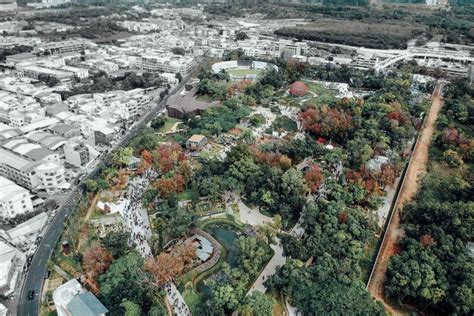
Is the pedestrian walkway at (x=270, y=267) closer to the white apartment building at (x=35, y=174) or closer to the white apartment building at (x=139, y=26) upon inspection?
the white apartment building at (x=35, y=174)

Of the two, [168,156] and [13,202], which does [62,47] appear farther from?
[13,202]

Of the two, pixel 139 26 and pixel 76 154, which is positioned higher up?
pixel 139 26

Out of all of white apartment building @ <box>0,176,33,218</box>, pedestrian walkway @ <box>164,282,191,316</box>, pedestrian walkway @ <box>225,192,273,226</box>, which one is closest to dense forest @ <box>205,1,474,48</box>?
pedestrian walkway @ <box>225,192,273,226</box>

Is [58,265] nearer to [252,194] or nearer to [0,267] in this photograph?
[0,267]

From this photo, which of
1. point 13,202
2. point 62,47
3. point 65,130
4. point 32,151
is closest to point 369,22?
point 62,47

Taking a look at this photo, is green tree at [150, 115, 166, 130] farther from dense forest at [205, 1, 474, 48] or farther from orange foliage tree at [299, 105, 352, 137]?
dense forest at [205, 1, 474, 48]

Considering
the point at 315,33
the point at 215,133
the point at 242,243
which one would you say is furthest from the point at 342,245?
the point at 315,33

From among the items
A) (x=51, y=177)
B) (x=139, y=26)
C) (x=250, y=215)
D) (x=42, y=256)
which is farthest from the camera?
(x=139, y=26)
